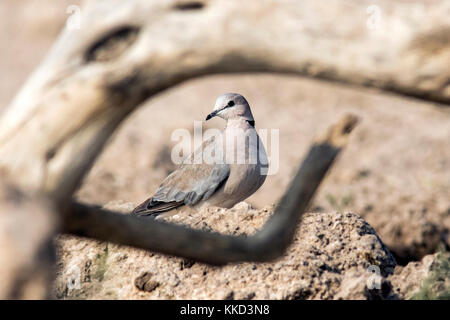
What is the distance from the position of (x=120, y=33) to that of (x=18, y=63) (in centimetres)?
1128

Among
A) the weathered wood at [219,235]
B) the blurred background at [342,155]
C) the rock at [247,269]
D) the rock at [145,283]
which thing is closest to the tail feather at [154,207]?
the rock at [247,269]

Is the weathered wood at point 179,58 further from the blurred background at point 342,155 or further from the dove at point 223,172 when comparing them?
the blurred background at point 342,155

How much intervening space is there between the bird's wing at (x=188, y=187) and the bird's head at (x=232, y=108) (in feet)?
0.75

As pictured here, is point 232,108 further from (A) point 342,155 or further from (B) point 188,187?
(A) point 342,155

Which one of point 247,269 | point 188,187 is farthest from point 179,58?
point 188,187

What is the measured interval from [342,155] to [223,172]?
4571 millimetres

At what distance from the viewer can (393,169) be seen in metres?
8.66

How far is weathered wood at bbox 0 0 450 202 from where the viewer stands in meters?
2.97

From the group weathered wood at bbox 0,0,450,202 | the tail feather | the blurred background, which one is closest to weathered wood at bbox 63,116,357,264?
weathered wood at bbox 0,0,450,202

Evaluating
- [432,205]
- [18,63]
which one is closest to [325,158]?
[432,205]

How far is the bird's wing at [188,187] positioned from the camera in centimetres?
477

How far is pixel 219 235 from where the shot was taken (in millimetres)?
2988
